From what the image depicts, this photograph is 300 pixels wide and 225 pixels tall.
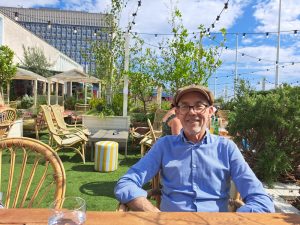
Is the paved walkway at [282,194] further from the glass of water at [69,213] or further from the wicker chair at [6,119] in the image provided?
the wicker chair at [6,119]

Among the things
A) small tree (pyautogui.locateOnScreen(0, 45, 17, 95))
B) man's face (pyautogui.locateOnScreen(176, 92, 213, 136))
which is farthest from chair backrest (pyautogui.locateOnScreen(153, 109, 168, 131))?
small tree (pyautogui.locateOnScreen(0, 45, 17, 95))

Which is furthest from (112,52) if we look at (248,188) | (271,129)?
(248,188)

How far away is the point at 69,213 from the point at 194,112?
1216 mm

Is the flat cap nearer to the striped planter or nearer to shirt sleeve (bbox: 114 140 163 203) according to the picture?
shirt sleeve (bbox: 114 140 163 203)

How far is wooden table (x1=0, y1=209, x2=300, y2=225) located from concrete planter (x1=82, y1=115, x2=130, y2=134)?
7225 mm

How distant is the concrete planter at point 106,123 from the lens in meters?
8.59

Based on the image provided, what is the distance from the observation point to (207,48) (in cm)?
820

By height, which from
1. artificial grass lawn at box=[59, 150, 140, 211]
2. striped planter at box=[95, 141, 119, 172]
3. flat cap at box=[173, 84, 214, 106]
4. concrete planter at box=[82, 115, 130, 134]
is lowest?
artificial grass lawn at box=[59, 150, 140, 211]

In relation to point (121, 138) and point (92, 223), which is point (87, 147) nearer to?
point (121, 138)

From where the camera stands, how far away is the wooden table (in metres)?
1.26

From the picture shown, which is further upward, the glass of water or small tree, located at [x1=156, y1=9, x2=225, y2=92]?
small tree, located at [x1=156, y1=9, x2=225, y2=92]

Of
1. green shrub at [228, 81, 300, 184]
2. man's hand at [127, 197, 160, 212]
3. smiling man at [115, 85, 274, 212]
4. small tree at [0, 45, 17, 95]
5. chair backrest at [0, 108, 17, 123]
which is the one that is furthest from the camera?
small tree at [0, 45, 17, 95]

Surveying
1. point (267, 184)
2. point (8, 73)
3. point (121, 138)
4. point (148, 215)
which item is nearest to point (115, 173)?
point (121, 138)

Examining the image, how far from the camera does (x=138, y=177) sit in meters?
1.97
